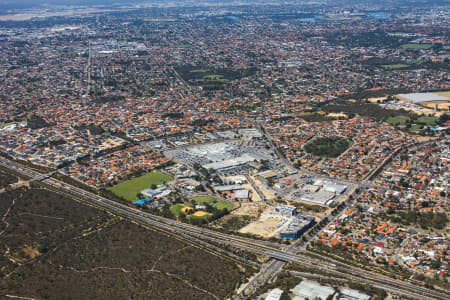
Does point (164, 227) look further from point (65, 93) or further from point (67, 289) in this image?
point (65, 93)

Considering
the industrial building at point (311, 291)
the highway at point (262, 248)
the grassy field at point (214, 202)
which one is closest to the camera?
the industrial building at point (311, 291)

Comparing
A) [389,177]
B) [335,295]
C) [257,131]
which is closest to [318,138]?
[257,131]

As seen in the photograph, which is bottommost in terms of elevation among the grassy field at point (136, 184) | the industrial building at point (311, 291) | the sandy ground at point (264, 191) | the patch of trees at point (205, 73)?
the grassy field at point (136, 184)

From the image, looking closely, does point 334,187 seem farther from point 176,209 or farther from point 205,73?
point 205,73

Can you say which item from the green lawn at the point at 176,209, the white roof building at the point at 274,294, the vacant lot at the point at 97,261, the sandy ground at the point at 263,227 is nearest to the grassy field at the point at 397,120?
the sandy ground at the point at 263,227

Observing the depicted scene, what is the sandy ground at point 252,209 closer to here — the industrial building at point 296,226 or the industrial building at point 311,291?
the industrial building at point 296,226
